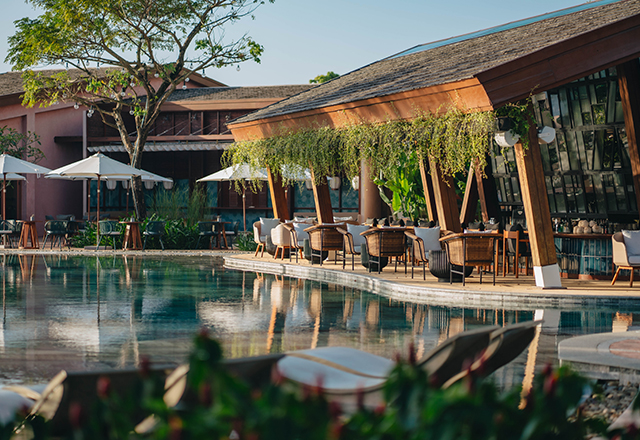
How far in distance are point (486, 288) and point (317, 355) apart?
750 cm

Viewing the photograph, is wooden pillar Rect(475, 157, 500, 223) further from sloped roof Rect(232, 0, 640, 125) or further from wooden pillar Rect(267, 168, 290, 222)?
wooden pillar Rect(267, 168, 290, 222)

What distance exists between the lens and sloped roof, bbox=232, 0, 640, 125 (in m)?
11.7

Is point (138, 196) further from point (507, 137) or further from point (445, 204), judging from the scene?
point (507, 137)

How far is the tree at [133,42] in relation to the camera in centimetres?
2025

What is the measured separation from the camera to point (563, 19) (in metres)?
14.1

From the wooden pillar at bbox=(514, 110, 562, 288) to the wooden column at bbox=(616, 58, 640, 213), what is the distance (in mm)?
2847

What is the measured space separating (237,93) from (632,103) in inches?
710

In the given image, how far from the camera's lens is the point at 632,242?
1145cm

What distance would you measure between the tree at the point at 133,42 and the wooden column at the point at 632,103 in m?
11.6

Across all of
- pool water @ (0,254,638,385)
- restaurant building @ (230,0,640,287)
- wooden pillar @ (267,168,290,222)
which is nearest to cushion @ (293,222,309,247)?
restaurant building @ (230,0,640,287)

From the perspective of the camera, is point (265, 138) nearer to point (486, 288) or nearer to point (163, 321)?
point (486, 288)

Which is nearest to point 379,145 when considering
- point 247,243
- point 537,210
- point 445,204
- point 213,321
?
point 445,204

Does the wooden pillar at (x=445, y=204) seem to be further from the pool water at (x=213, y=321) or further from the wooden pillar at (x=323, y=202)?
the pool water at (x=213, y=321)

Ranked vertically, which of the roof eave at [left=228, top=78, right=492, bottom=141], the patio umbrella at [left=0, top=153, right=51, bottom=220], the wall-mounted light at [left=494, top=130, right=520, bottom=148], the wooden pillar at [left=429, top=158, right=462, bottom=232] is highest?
the roof eave at [left=228, top=78, right=492, bottom=141]
